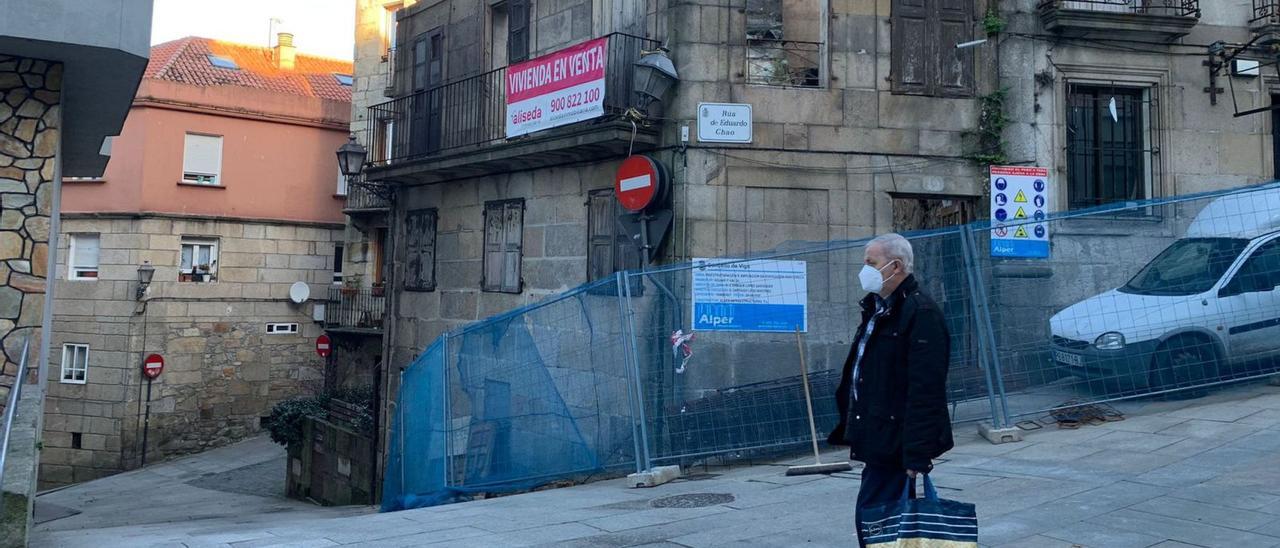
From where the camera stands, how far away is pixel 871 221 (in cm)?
1180

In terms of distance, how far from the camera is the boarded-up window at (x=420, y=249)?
643 inches

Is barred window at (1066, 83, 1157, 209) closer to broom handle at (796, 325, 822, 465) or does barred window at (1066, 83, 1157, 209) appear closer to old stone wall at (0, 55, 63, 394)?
broom handle at (796, 325, 822, 465)

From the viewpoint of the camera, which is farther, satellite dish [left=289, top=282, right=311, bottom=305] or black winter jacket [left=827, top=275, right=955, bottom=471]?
satellite dish [left=289, top=282, right=311, bottom=305]

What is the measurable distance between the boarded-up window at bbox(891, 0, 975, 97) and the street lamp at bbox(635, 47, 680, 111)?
2739 millimetres

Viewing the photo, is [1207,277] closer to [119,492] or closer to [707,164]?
[707,164]

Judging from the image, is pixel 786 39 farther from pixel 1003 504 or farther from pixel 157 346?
pixel 157 346

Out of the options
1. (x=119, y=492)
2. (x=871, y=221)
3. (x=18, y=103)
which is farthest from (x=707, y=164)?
(x=119, y=492)

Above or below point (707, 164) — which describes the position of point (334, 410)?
below

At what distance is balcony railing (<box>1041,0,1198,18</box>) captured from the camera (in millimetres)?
12102

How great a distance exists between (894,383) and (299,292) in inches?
926

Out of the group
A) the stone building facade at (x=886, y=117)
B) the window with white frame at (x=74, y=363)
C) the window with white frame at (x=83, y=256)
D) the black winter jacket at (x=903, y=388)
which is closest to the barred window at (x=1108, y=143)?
the stone building facade at (x=886, y=117)

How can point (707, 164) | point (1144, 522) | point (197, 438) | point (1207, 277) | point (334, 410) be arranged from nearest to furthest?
point (1144, 522) < point (1207, 277) < point (707, 164) < point (334, 410) < point (197, 438)

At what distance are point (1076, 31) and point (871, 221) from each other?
138 inches

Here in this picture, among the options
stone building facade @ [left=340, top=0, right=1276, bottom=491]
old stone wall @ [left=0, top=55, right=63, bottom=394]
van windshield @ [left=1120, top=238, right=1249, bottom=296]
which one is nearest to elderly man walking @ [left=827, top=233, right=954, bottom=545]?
van windshield @ [left=1120, top=238, right=1249, bottom=296]
